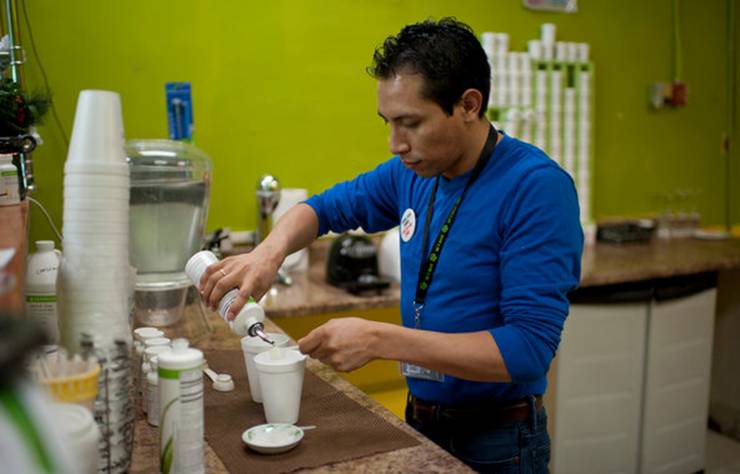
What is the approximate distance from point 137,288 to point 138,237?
192 mm

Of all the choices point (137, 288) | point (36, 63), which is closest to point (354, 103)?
point (36, 63)

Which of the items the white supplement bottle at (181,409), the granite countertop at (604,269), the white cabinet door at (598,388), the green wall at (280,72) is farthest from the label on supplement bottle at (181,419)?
the white cabinet door at (598,388)

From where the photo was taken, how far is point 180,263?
84.7 inches

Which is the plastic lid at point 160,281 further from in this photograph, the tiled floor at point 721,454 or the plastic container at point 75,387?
the tiled floor at point 721,454

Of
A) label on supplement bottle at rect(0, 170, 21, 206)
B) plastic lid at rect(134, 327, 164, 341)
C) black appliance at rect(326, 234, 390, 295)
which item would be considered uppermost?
label on supplement bottle at rect(0, 170, 21, 206)

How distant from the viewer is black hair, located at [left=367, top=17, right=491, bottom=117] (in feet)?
4.57

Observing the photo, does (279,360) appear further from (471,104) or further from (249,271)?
(471,104)

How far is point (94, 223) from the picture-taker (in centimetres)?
99

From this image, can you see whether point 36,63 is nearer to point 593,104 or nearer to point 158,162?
point 158,162

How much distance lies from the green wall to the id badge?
1692 millimetres

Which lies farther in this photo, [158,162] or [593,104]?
[593,104]

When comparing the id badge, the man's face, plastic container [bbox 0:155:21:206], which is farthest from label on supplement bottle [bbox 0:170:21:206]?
the id badge

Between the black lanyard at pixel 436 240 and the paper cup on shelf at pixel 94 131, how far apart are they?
2.49 feet

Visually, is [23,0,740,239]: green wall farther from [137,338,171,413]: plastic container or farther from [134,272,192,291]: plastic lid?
[137,338,171,413]: plastic container
